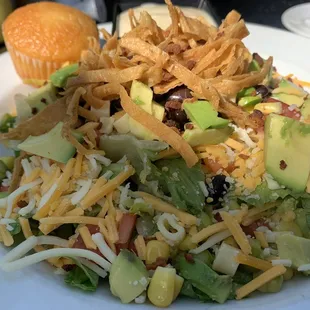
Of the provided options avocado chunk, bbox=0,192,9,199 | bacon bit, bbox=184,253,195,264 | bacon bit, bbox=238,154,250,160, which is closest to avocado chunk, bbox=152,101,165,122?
bacon bit, bbox=238,154,250,160

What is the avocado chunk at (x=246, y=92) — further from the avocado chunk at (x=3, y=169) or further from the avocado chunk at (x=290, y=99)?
the avocado chunk at (x=3, y=169)

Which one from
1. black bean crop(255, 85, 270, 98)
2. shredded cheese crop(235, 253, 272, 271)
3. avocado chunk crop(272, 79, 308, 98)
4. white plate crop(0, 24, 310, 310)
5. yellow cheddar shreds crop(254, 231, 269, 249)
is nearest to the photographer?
white plate crop(0, 24, 310, 310)

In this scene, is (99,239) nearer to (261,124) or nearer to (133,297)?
(133,297)

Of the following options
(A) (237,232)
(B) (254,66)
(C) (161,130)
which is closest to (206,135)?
(C) (161,130)

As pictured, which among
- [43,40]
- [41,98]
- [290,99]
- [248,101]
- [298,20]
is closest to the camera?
[248,101]

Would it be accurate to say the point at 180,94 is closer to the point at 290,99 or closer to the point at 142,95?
the point at 142,95

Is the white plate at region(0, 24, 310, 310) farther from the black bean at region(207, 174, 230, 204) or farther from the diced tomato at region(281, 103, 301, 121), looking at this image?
the diced tomato at region(281, 103, 301, 121)
